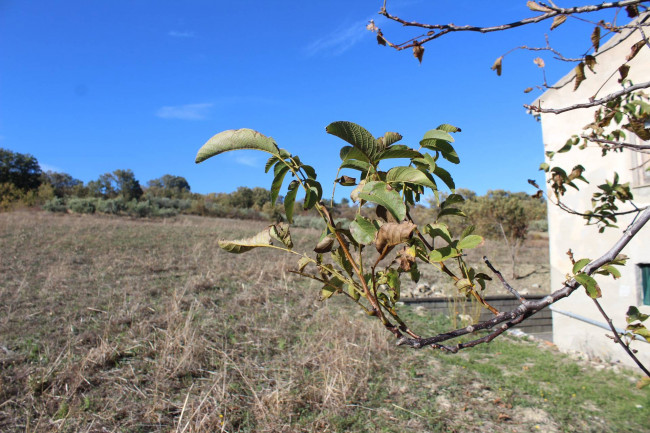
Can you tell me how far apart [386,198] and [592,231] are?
4905mm

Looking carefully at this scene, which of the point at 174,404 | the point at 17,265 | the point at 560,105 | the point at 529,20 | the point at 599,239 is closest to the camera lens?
the point at 529,20

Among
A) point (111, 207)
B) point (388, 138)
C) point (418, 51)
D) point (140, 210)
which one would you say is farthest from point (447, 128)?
point (111, 207)

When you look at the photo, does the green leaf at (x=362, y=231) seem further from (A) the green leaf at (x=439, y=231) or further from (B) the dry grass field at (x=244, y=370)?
(B) the dry grass field at (x=244, y=370)

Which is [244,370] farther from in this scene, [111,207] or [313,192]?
[111,207]

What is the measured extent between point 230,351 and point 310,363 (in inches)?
26.4

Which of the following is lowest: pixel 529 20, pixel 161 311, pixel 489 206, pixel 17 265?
pixel 161 311

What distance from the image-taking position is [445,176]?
26.1 inches

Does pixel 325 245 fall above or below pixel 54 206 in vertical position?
below

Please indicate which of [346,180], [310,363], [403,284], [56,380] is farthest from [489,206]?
[346,180]

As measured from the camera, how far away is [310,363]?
3143mm

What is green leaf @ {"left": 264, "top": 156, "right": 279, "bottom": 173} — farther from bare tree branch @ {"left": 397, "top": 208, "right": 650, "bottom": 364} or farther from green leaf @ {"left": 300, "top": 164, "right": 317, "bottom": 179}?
bare tree branch @ {"left": 397, "top": 208, "right": 650, "bottom": 364}

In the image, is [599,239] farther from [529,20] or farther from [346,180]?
[346,180]

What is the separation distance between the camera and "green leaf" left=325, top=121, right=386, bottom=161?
468 millimetres

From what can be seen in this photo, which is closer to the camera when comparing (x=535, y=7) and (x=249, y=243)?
(x=249, y=243)
